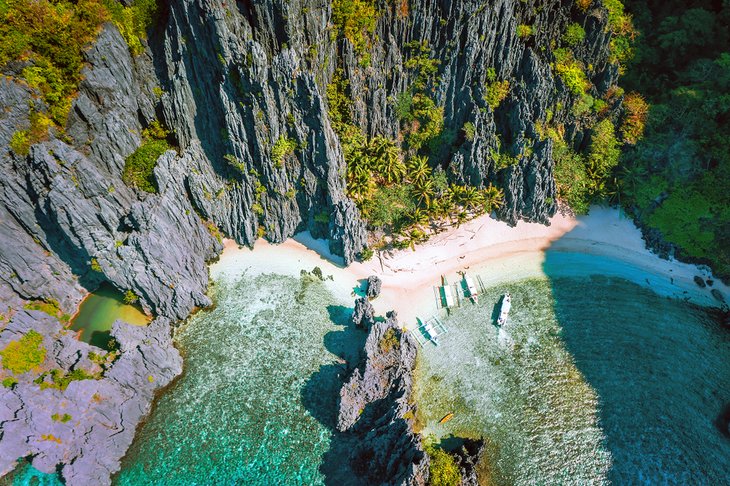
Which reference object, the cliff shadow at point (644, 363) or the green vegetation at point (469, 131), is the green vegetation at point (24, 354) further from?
the cliff shadow at point (644, 363)

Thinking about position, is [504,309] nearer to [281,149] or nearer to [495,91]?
[495,91]

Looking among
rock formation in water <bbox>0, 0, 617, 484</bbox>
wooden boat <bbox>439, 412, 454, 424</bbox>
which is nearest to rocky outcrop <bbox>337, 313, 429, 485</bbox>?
rock formation in water <bbox>0, 0, 617, 484</bbox>

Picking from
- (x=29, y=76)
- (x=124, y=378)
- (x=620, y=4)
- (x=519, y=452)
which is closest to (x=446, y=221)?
(x=519, y=452)

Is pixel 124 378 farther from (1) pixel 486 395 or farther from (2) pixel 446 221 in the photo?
(2) pixel 446 221

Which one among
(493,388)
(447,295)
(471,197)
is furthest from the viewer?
(471,197)

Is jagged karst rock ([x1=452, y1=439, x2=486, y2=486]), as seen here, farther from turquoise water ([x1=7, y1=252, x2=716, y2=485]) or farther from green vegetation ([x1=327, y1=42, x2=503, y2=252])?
green vegetation ([x1=327, y1=42, x2=503, y2=252])

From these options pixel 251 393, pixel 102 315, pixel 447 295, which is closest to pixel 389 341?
pixel 447 295
